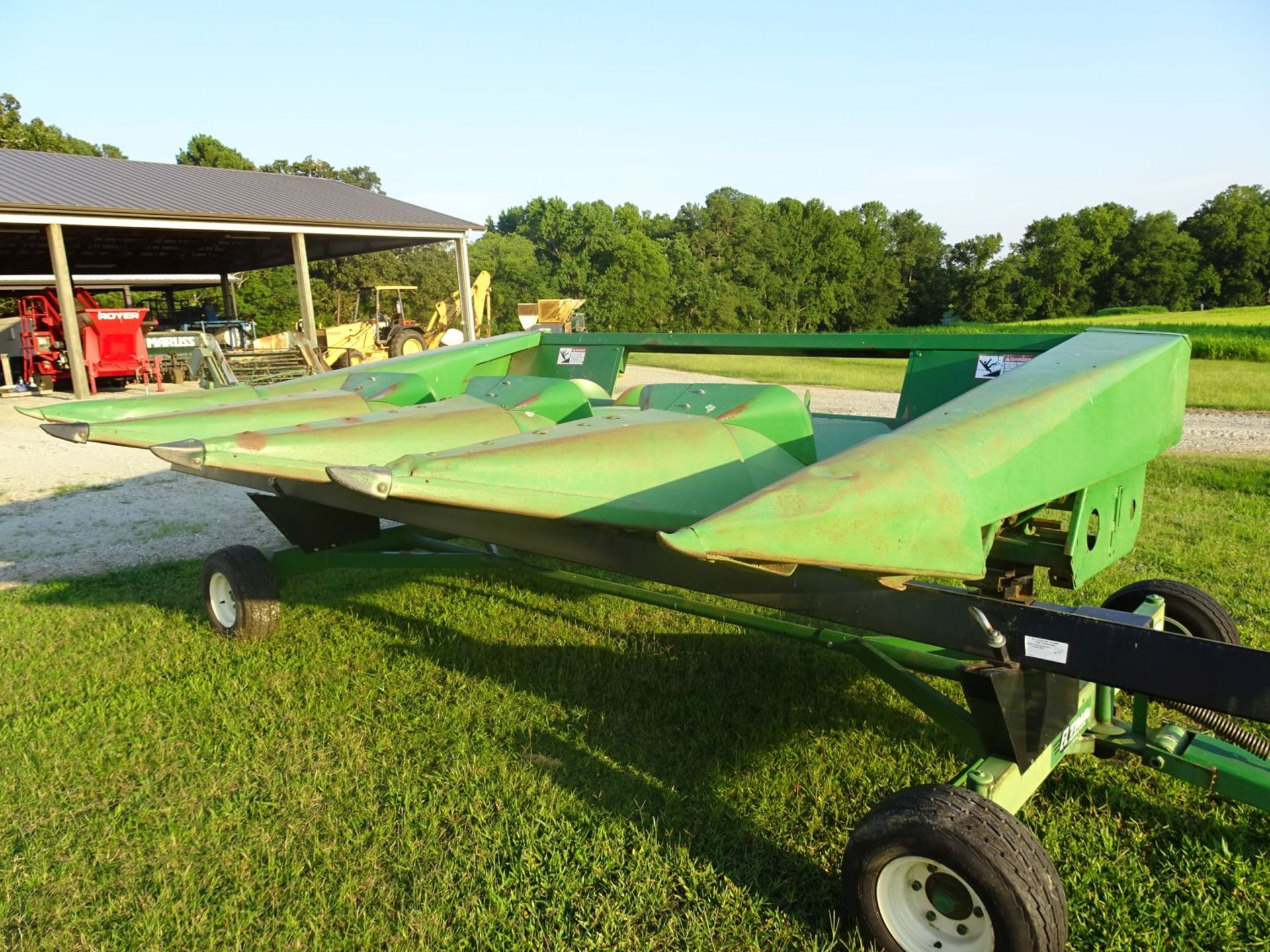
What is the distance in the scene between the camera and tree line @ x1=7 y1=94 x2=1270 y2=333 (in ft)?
182

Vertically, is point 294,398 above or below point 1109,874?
above

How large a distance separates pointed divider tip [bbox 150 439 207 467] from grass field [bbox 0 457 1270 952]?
1214mm

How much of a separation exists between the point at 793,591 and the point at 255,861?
75.3 inches

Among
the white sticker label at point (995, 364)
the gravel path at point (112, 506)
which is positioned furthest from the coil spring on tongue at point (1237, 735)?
the gravel path at point (112, 506)

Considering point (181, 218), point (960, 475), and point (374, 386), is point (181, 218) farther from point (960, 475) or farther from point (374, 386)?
point (960, 475)

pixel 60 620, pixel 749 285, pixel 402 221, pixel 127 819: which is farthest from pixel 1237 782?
pixel 749 285

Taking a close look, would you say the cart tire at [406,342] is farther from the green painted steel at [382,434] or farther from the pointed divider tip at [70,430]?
the green painted steel at [382,434]

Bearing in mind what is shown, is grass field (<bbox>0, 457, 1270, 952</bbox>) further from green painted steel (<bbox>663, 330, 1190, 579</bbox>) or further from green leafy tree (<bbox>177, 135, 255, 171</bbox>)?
green leafy tree (<bbox>177, 135, 255, 171</bbox>)

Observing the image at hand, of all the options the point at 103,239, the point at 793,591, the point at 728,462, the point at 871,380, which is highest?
the point at 103,239

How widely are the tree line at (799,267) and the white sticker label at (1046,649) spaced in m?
47.3

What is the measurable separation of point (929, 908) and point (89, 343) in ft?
61.4

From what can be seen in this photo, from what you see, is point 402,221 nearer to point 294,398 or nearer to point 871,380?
point 871,380

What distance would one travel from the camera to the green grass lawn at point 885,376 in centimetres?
1438

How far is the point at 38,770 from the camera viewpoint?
3195 mm
